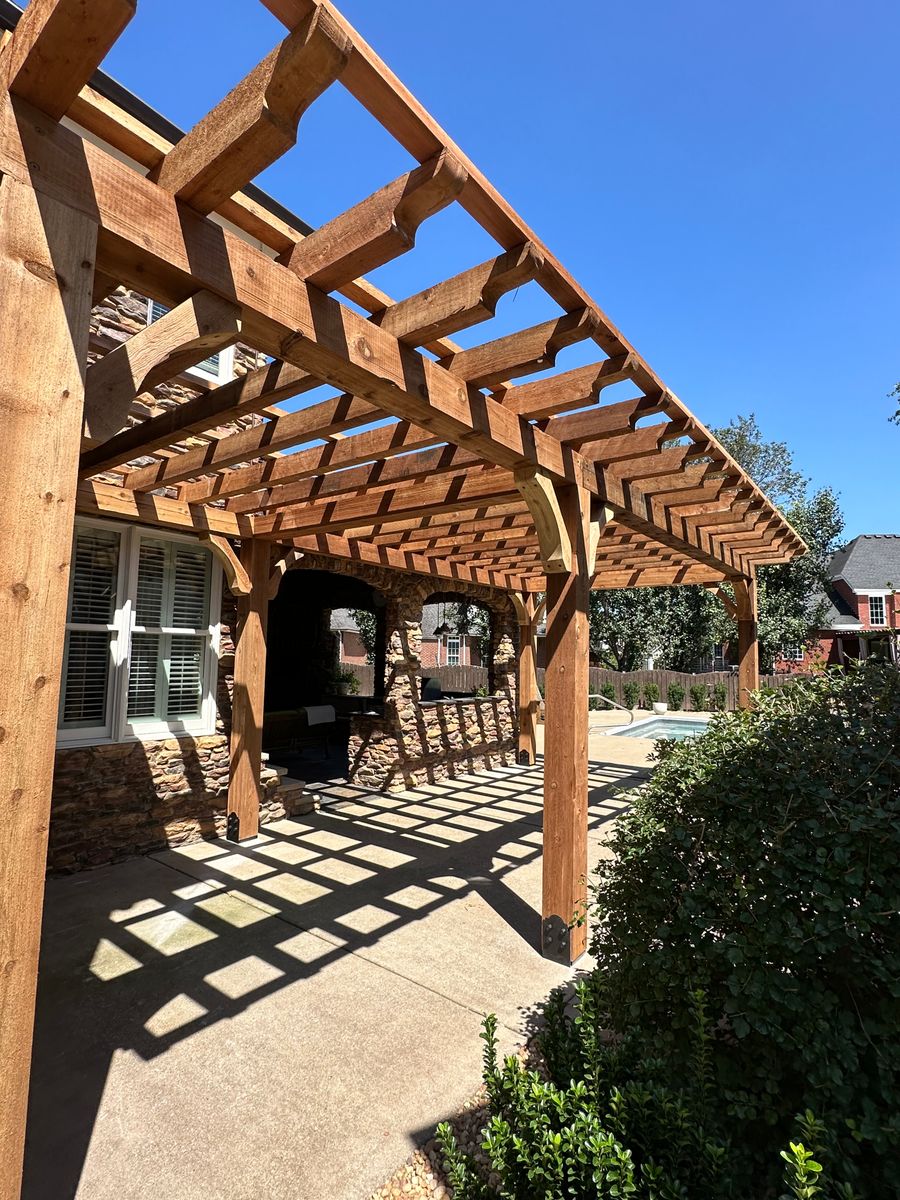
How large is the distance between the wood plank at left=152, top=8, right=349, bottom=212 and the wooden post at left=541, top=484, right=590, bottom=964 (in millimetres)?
2745

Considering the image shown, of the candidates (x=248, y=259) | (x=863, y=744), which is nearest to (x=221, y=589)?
(x=248, y=259)

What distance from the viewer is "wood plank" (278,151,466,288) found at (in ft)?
6.18

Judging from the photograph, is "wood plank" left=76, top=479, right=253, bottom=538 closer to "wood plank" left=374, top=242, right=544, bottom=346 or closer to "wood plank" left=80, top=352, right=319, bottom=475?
"wood plank" left=80, top=352, right=319, bottom=475

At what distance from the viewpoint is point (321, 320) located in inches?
86.7

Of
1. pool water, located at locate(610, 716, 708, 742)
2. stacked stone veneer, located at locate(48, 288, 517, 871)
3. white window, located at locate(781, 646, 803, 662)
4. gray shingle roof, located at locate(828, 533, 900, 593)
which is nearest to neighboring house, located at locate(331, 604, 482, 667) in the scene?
pool water, located at locate(610, 716, 708, 742)

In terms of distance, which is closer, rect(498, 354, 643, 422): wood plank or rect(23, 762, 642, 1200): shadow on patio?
rect(23, 762, 642, 1200): shadow on patio

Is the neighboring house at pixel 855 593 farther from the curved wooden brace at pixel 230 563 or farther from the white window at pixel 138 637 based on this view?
the white window at pixel 138 637

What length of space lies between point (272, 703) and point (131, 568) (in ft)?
23.1

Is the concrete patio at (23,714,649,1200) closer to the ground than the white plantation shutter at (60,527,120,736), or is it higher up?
closer to the ground

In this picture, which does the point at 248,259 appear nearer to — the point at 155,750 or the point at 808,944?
the point at 808,944

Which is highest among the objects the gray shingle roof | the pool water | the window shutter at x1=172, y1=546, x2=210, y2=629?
the gray shingle roof

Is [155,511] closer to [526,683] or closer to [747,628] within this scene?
[526,683]

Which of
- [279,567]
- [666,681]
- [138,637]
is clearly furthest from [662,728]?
[138,637]

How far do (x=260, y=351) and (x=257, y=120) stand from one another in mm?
950
